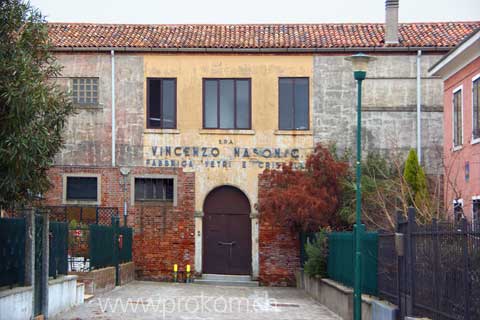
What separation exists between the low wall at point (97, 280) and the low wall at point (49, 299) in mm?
2124

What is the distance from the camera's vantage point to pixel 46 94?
13.1 m

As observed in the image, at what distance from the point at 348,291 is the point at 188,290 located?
9102mm

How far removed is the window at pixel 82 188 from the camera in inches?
1300

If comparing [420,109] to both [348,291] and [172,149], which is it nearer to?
[172,149]

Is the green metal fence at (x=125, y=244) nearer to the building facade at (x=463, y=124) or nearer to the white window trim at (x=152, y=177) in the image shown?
the white window trim at (x=152, y=177)

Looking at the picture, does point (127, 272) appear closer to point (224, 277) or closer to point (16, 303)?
point (224, 277)

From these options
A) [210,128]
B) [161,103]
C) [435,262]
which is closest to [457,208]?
[435,262]

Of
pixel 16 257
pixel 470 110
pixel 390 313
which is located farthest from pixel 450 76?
pixel 16 257

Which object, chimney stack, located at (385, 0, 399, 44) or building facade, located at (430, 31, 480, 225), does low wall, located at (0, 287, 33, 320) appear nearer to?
building facade, located at (430, 31, 480, 225)

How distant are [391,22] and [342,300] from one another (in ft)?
50.7

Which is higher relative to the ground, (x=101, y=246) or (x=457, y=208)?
(x=457, y=208)

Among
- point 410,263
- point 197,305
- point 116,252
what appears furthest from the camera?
point 116,252

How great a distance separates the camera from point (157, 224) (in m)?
33.0

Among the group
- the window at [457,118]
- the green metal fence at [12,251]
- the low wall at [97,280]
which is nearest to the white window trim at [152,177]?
the low wall at [97,280]
